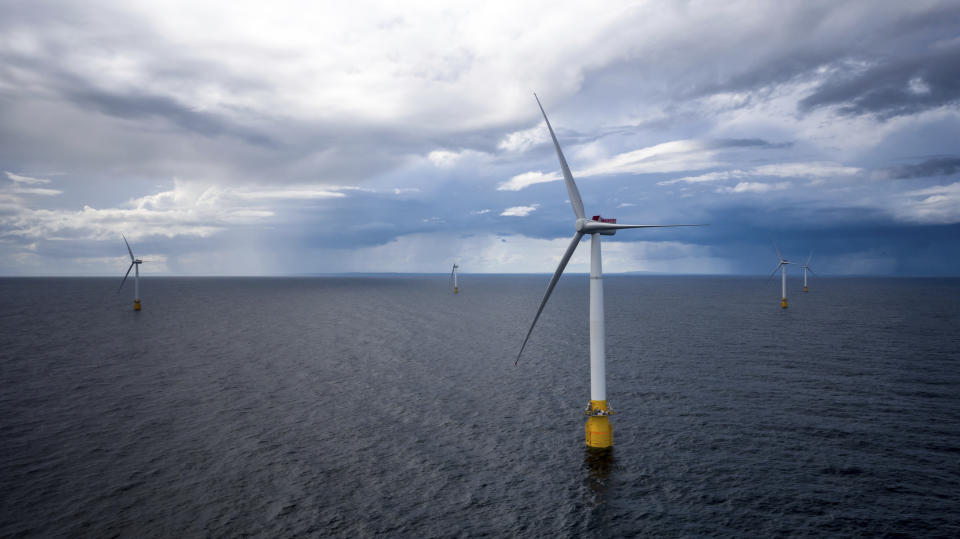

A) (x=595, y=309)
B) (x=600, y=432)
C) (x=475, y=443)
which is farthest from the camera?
(x=475, y=443)

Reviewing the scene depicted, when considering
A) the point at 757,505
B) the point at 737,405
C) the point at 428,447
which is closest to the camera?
the point at 757,505

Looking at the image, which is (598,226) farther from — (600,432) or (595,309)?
(600,432)

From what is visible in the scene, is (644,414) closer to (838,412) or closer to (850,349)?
(838,412)

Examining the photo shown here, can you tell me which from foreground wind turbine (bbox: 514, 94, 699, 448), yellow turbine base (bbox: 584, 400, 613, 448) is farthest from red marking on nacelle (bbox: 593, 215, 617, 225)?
yellow turbine base (bbox: 584, 400, 613, 448)

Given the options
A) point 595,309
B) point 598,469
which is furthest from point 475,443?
point 595,309

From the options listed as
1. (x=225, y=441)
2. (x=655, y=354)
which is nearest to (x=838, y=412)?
(x=655, y=354)

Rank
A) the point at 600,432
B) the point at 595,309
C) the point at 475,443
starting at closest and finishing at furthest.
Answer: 1. the point at 595,309
2. the point at 600,432
3. the point at 475,443

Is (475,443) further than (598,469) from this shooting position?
Yes

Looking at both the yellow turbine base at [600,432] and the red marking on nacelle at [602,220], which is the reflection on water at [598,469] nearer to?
the yellow turbine base at [600,432]
